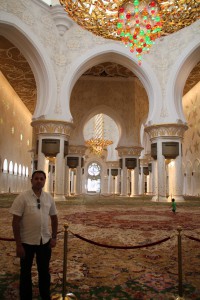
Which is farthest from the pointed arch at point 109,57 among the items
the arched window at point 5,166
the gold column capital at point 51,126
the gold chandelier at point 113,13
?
the arched window at point 5,166

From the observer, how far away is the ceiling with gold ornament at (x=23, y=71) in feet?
41.1

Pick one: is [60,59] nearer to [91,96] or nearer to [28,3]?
[28,3]

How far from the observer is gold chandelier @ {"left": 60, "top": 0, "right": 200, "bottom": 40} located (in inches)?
222

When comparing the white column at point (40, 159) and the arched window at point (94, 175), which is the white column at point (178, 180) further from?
the arched window at point (94, 175)

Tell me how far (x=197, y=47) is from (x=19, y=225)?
35.3ft

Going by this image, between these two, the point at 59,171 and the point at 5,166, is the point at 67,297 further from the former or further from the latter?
the point at 5,166

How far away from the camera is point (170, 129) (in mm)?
10609

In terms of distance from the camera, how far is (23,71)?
47.9ft

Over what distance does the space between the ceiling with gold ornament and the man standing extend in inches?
430

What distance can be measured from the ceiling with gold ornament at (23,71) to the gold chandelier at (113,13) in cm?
637

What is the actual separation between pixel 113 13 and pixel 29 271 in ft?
18.6

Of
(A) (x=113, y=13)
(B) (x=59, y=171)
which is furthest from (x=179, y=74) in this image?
(B) (x=59, y=171)

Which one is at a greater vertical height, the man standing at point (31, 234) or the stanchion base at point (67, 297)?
the man standing at point (31, 234)

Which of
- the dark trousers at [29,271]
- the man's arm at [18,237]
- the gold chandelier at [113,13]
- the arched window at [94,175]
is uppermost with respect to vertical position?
the gold chandelier at [113,13]
